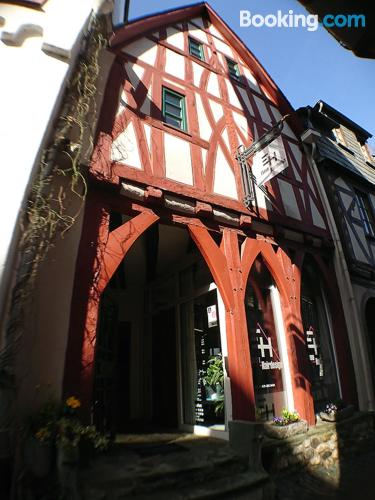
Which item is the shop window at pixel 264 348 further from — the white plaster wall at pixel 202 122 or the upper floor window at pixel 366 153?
the upper floor window at pixel 366 153

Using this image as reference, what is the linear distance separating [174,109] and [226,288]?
333 cm

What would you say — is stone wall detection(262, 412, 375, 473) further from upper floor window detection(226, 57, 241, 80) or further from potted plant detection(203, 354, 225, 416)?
upper floor window detection(226, 57, 241, 80)

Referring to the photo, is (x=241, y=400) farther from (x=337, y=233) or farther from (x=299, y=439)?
(x=337, y=233)

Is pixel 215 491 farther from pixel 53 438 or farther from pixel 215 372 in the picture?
pixel 215 372

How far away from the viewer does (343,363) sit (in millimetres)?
5617

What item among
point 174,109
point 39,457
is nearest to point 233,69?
point 174,109

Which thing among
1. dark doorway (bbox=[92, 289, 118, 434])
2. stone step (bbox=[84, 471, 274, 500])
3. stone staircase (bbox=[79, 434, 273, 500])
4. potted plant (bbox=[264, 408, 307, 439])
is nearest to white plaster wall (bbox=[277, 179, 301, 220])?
potted plant (bbox=[264, 408, 307, 439])

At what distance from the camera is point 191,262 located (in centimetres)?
573

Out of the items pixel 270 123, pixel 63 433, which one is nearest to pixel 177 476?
pixel 63 433

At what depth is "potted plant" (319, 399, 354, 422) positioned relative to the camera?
15.7ft

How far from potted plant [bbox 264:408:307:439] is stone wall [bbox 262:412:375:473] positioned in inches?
2.4

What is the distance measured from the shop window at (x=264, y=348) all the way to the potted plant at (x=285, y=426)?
0.26 meters

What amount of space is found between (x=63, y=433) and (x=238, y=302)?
271 cm

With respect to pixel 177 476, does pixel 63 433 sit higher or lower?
higher
